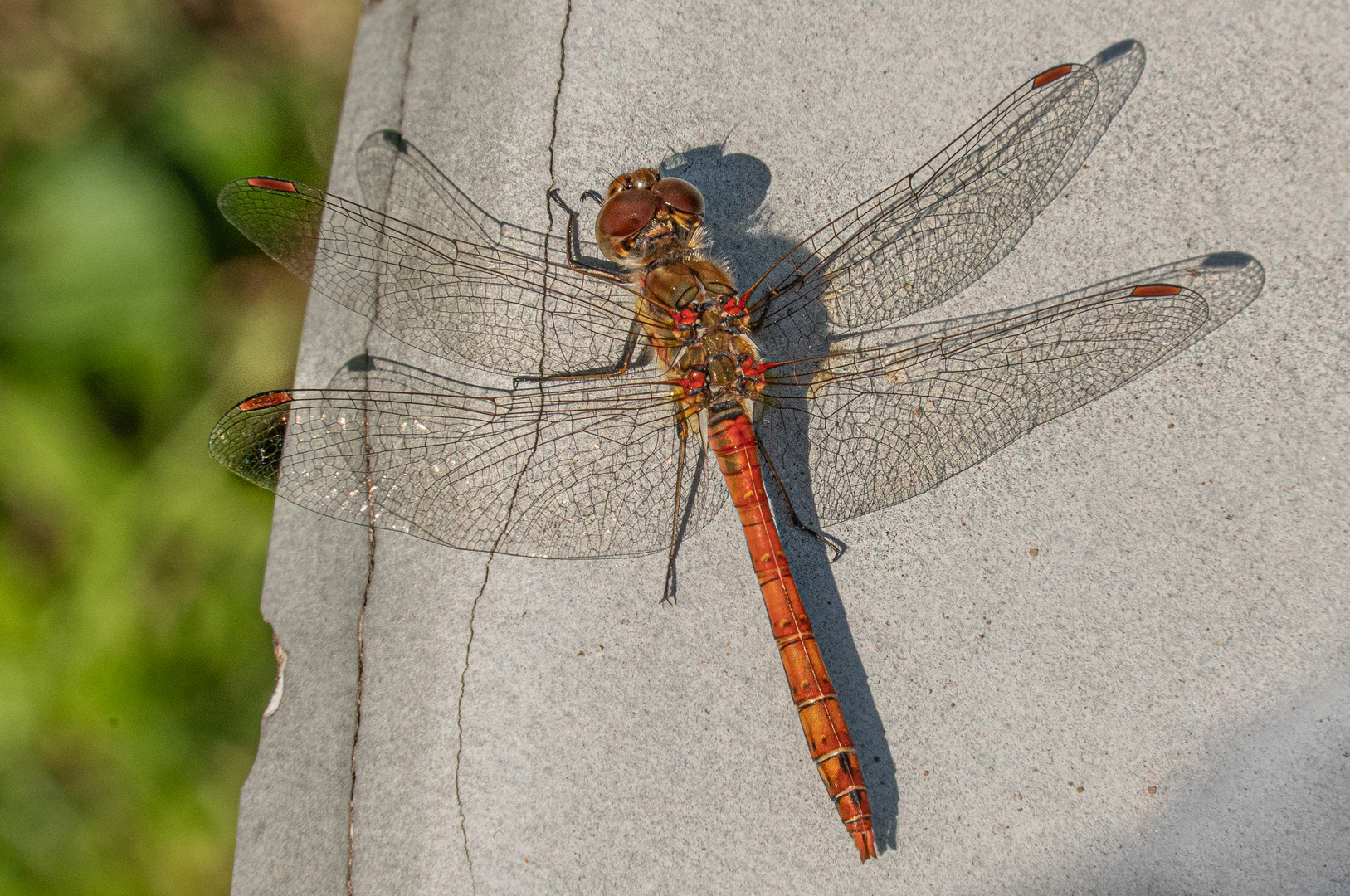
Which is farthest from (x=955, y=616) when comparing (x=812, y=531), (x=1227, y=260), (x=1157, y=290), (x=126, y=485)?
(x=126, y=485)

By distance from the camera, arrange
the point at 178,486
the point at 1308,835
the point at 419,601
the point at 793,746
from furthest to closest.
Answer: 1. the point at 178,486
2. the point at 419,601
3. the point at 793,746
4. the point at 1308,835

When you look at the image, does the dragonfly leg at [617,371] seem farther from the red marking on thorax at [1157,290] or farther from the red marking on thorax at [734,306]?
the red marking on thorax at [1157,290]

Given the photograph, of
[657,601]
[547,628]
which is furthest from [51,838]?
[657,601]

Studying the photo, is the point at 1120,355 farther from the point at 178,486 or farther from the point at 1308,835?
the point at 178,486

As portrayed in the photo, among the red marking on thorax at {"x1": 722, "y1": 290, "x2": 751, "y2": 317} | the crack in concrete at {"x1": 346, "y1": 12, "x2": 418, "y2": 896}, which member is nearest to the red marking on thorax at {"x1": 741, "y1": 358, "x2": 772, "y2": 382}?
the red marking on thorax at {"x1": 722, "y1": 290, "x2": 751, "y2": 317}

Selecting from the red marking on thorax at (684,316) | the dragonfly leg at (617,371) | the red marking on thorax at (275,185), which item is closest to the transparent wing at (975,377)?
the red marking on thorax at (684,316)

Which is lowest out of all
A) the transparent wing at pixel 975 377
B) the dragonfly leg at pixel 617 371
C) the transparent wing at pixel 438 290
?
the transparent wing at pixel 975 377
